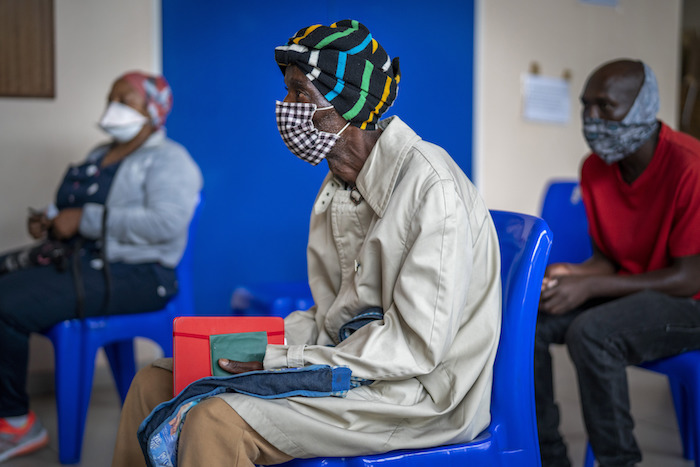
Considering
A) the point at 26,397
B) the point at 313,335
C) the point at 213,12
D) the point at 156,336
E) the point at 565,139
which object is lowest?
the point at 26,397

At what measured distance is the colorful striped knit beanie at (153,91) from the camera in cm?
290

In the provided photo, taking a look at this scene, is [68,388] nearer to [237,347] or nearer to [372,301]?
[237,347]

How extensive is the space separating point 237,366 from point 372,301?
0.29 m

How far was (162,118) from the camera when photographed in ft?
9.71

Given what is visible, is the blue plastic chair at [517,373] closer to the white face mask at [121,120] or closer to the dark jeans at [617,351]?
the dark jeans at [617,351]

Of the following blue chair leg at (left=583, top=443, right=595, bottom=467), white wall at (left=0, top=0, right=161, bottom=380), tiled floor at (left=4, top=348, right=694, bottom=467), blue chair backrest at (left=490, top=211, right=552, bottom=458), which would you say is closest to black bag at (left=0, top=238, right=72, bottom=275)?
white wall at (left=0, top=0, right=161, bottom=380)

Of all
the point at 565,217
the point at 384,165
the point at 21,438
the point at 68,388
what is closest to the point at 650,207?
the point at 565,217

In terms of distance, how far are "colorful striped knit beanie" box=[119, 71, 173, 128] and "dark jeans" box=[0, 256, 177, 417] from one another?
0.67 m

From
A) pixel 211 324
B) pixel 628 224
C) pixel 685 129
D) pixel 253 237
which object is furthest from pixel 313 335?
pixel 685 129

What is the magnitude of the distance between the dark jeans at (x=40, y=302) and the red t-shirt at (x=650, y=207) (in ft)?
5.37

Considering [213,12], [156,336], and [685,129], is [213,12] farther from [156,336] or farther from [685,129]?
[685,129]

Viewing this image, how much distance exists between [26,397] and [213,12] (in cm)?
205

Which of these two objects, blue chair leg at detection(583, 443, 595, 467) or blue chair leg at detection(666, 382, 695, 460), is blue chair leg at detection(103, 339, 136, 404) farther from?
blue chair leg at detection(666, 382, 695, 460)

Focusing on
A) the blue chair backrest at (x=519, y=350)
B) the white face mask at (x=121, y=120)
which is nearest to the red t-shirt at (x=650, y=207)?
the blue chair backrest at (x=519, y=350)
